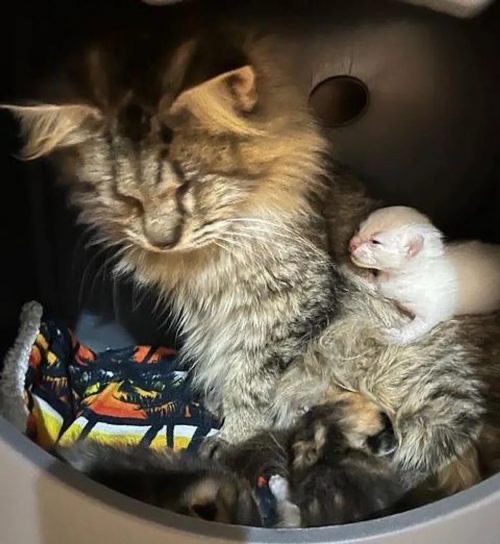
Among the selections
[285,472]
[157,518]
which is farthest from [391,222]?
[157,518]

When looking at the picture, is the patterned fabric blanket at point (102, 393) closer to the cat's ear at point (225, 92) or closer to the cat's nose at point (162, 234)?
the cat's nose at point (162, 234)

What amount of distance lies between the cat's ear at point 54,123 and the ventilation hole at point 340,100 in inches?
16.6

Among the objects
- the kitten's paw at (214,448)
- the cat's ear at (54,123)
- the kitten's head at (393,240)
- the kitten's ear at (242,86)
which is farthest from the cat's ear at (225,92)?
the kitten's paw at (214,448)

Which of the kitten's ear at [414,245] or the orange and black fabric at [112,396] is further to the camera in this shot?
the orange and black fabric at [112,396]

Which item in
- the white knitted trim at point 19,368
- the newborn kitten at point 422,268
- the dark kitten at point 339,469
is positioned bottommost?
the dark kitten at point 339,469

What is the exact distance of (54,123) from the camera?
120 centimetres

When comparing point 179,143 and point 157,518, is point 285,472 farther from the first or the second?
point 179,143

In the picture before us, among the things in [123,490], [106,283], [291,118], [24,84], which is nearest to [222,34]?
[291,118]

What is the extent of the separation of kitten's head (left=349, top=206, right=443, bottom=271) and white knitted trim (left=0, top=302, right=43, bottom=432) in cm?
47

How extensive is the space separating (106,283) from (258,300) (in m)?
0.31

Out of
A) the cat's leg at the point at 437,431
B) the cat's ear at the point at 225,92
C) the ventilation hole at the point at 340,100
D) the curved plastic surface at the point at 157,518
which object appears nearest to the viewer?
the curved plastic surface at the point at 157,518

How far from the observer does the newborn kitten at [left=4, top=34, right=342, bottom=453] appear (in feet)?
3.79

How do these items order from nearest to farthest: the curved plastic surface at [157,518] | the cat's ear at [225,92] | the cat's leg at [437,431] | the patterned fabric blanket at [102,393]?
the curved plastic surface at [157,518]
the cat's ear at [225,92]
the cat's leg at [437,431]
the patterned fabric blanket at [102,393]

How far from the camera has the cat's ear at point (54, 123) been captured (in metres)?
1.18
